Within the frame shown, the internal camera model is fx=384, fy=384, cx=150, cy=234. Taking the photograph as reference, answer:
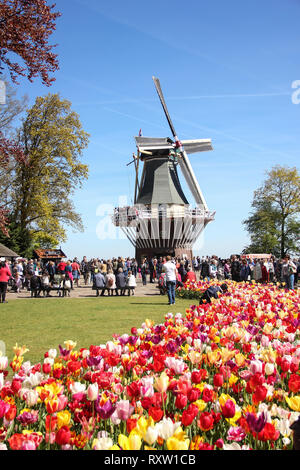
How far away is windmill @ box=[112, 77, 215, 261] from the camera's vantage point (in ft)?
121

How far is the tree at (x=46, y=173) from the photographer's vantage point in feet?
100.0

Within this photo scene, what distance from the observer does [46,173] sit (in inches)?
1209

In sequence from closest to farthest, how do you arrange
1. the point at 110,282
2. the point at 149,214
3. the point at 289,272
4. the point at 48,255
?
the point at 289,272 → the point at 110,282 → the point at 48,255 → the point at 149,214

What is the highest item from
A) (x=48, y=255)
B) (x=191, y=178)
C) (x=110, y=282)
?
(x=191, y=178)

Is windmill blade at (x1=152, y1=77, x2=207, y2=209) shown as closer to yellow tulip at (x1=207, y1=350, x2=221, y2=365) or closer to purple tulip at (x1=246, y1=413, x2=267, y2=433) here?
yellow tulip at (x1=207, y1=350, x2=221, y2=365)

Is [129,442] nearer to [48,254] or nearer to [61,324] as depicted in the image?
[61,324]

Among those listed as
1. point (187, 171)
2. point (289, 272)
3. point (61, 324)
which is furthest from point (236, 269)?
point (187, 171)

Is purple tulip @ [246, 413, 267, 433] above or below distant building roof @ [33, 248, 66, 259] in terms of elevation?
below

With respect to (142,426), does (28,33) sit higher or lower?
higher

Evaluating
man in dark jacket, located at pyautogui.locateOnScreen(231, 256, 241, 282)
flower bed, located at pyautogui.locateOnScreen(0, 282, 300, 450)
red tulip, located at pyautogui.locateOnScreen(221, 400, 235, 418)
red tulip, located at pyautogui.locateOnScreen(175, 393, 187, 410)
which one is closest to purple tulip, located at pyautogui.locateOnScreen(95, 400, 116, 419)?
flower bed, located at pyautogui.locateOnScreen(0, 282, 300, 450)

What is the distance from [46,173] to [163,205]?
1187cm

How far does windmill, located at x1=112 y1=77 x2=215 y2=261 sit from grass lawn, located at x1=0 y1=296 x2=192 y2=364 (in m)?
23.0

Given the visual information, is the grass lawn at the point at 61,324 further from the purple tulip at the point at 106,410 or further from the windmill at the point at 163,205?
the windmill at the point at 163,205
